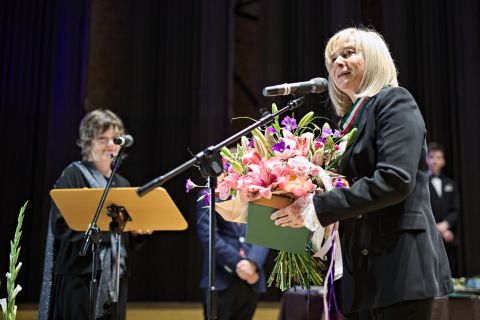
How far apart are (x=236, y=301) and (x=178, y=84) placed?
4.00m

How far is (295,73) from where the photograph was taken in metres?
6.80

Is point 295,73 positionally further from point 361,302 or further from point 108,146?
point 361,302

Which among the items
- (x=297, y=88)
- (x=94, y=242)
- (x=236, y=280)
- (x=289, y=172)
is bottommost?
(x=236, y=280)

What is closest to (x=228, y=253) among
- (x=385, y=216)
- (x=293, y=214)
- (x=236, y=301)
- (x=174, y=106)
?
(x=236, y=301)

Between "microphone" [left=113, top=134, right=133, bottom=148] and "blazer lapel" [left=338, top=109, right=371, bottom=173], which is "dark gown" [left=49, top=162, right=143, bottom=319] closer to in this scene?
"microphone" [left=113, top=134, right=133, bottom=148]

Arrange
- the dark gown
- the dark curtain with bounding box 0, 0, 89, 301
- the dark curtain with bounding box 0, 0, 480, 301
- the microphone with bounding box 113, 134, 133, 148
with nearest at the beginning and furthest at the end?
the microphone with bounding box 113, 134, 133, 148
the dark gown
the dark curtain with bounding box 0, 0, 480, 301
the dark curtain with bounding box 0, 0, 89, 301

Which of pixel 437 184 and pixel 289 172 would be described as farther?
pixel 437 184

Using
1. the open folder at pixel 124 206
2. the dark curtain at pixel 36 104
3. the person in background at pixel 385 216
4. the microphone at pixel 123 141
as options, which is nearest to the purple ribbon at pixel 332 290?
the person in background at pixel 385 216

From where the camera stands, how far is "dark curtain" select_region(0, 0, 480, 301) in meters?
6.33

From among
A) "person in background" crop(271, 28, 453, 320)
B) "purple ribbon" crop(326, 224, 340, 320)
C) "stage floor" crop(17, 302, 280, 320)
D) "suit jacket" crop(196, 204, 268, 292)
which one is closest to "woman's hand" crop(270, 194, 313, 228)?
"person in background" crop(271, 28, 453, 320)

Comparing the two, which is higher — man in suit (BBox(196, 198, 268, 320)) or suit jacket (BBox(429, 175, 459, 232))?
suit jacket (BBox(429, 175, 459, 232))

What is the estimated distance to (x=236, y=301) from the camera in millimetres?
3512

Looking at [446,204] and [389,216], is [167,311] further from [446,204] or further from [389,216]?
[389,216]

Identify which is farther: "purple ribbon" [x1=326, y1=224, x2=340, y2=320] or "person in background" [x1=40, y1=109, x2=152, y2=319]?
"person in background" [x1=40, y1=109, x2=152, y2=319]
